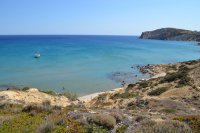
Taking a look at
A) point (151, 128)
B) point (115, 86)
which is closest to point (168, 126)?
point (151, 128)

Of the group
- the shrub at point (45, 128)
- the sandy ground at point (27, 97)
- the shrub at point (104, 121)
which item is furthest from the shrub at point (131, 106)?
the shrub at point (45, 128)

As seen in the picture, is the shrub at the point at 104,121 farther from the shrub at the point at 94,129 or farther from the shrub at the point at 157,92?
the shrub at the point at 157,92

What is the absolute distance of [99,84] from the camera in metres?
46.8

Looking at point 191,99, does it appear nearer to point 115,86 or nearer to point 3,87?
point 115,86

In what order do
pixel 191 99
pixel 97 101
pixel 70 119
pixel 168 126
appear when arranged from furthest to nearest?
pixel 97 101 < pixel 191 99 < pixel 70 119 < pixel 168 126

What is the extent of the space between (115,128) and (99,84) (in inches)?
1388

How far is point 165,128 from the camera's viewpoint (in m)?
9.63

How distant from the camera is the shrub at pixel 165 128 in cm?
957

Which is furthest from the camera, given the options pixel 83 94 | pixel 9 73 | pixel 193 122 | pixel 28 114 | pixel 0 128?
pixel 9 73

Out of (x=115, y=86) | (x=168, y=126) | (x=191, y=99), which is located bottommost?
(x=115, y=86)

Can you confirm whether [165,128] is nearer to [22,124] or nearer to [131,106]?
[22,124]

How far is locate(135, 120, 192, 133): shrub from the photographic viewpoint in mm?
9570

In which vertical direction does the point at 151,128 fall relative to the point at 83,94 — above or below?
above

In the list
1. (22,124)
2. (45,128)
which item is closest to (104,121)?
(45,128)
